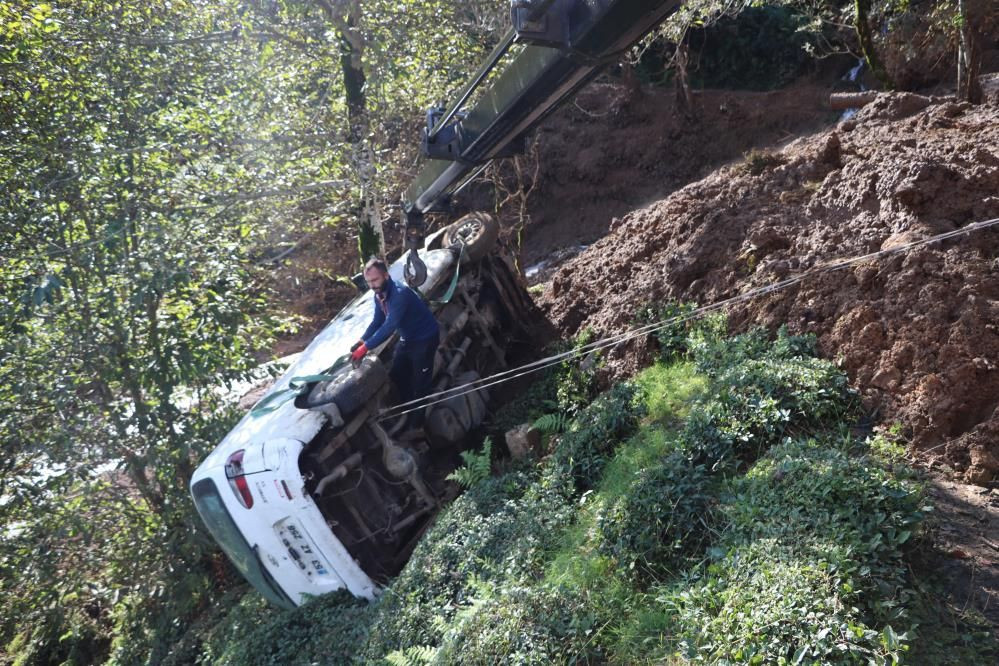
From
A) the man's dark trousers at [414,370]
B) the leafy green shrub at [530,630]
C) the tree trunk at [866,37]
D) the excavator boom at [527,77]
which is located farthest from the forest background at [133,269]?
the leafy green shrub at [530,630]

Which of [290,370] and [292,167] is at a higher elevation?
[292,167]

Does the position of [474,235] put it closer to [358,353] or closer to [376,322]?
[376,322]

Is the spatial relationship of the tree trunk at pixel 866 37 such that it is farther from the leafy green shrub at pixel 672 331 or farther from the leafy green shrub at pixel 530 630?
the leafy green shrub at pixel 530 630

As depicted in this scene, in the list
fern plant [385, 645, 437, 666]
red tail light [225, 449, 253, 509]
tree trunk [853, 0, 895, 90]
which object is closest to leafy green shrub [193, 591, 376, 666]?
fern plant [385, 645, 437, 666]

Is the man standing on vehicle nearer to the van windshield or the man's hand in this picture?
the man's hand

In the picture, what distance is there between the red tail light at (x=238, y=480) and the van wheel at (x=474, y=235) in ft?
11.3

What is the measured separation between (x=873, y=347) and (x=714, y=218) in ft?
8.46

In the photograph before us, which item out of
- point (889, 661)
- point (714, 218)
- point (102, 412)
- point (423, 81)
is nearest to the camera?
point (889, 661)

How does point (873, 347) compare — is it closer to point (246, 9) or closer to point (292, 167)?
point (292, 167)

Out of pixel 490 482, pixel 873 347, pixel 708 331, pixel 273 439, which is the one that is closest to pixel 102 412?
pixel 273 439

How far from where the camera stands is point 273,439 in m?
5.55

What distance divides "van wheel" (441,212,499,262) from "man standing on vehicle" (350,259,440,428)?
1748 millimetres

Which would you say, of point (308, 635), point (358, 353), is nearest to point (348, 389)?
point (358, 353)

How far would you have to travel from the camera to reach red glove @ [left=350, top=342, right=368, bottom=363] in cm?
629
